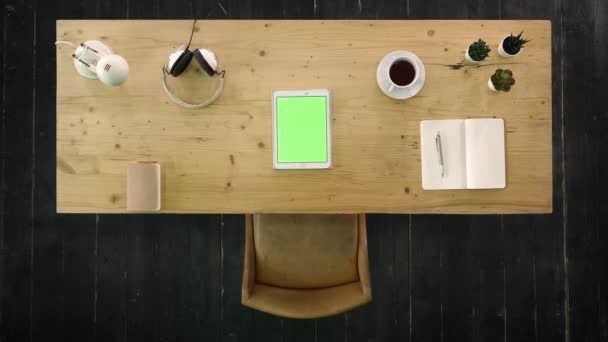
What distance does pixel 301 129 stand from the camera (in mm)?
1210

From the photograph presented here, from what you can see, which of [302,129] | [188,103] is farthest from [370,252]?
[188,103]

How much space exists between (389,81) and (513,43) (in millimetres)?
411

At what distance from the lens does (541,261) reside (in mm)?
1931

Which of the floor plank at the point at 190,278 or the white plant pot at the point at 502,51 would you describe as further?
the floor plank at the point at 190,278

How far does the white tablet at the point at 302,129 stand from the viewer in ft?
3.98

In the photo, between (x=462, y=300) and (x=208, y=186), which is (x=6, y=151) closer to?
(x=208, y=186)

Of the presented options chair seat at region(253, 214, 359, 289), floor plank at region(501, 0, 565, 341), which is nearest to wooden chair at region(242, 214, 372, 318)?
chair seat at region(253, 214, 359, 289)

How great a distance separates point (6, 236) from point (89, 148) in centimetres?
120

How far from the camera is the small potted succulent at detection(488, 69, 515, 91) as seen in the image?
45.5 inches

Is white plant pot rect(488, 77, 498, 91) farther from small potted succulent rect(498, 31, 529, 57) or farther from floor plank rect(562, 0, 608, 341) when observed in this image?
floor plank rect(562, 0, 608, 341)

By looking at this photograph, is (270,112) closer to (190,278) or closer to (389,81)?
(389,81)

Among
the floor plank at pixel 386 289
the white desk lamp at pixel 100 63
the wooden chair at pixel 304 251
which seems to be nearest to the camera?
the white desk lamp at pixel 100 63

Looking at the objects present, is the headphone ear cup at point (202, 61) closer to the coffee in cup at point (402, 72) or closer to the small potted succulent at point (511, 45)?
the coffee in cup at point (402, 72)

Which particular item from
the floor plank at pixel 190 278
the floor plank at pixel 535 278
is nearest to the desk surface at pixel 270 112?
the floor plank at pixel 190 278
